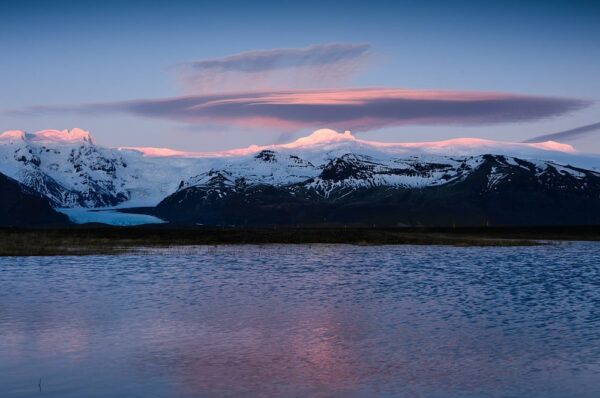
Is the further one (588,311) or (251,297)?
(251,297)

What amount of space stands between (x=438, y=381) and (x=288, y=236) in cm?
12020

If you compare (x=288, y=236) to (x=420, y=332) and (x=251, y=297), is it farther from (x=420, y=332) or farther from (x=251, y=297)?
(x=420, y=332)

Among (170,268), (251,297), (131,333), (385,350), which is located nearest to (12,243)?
(170,268)

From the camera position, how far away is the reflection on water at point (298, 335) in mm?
23094

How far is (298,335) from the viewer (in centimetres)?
Answer: 3150

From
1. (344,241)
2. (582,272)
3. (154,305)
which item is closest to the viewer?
(154,305)

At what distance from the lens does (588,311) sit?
130ft

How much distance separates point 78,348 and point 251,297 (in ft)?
57.8

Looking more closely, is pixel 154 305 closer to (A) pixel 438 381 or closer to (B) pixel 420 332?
(B) pixel 420 332

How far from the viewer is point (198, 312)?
1516 inches

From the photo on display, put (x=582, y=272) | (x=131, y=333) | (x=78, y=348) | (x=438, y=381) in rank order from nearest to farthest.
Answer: (x=438, y=381) → (x=78, y=348) → (x=131, y=333) → (x=582, y=272)

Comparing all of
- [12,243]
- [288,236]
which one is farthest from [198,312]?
[288,236]

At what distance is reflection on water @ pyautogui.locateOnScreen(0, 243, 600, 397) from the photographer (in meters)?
23.1

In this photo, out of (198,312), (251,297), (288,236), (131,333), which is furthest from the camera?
(288,236)
